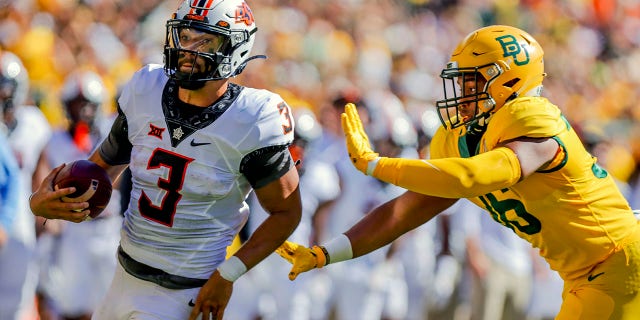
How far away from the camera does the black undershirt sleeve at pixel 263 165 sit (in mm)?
3713

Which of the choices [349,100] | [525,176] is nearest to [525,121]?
[525,176]

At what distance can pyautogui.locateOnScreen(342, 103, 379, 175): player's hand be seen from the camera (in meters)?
3.60

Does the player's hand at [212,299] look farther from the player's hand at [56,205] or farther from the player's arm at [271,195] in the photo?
the player's hand at [56,205]

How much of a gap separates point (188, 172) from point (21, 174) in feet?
8.14

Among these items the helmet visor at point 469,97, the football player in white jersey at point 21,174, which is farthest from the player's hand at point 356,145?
the football player in white jersey at point 21,174

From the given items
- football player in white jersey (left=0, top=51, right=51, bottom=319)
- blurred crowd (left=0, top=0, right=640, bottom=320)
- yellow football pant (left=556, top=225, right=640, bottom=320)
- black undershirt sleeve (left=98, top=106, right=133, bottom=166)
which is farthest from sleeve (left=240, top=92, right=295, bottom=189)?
blurred crowd (left=0, top=0, right=640, bottom=320)

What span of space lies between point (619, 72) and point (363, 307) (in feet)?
18.9

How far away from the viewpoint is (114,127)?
396 centimetres

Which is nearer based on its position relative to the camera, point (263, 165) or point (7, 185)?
point (263, 165)

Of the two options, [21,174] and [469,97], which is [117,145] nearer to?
[469,97]

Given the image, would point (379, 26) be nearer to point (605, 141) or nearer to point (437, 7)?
point (437, 7)

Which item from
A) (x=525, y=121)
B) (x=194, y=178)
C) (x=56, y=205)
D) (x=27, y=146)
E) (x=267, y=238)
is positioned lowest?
(x=27, y=146)

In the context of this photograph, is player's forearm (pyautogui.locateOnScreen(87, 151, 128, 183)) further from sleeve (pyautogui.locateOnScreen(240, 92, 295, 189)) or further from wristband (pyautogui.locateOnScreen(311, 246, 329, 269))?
wristband (pyautogui.locateOnScreen(311, 246, 329, 269))

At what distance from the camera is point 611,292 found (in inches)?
147
